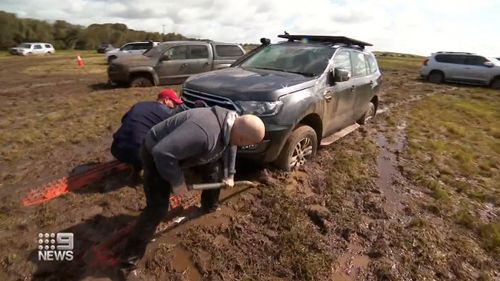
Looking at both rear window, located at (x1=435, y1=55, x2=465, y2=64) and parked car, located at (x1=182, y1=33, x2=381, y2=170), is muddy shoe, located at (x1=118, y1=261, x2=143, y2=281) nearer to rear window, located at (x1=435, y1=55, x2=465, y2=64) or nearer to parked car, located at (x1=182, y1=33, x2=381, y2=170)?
parked car, located at (x1=182, y1=33, x2=381, y2=170)

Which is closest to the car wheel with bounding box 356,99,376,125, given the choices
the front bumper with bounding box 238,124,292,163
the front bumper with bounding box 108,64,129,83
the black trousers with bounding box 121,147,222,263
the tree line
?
the front bumper with bounding box 238,124,292,163

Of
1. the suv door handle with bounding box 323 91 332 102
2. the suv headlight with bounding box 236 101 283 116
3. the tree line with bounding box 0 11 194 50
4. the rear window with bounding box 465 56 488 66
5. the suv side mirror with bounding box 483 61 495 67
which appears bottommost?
the suv headlight with bounding box 236 101 283 116

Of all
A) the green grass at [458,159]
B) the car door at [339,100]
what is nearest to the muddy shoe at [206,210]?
the car door at [339,100]

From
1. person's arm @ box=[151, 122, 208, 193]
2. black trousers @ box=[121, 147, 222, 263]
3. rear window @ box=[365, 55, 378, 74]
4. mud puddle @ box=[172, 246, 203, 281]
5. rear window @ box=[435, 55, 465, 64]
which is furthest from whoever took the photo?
Answer: rear window @ box=[435, 55, 465, 64]

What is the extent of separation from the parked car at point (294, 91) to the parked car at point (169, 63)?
6.65m

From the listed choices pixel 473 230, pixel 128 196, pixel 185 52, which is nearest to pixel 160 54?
pixel 185 52

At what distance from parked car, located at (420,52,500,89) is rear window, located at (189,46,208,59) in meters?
12.7

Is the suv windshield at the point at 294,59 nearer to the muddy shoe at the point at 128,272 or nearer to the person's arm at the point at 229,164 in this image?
the person's arm at the point at 229,164

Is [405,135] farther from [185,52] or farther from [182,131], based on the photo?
[185,52]

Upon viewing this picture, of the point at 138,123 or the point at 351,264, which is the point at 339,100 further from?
the point at 138,123

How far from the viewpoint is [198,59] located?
12.7 m

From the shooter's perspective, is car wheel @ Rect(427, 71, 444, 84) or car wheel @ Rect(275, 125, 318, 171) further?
car wheel @ Rect(427, 71, 444, 84)

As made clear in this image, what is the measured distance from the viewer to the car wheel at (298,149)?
182 inches

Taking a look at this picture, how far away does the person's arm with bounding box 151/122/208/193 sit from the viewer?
2.62 meters
